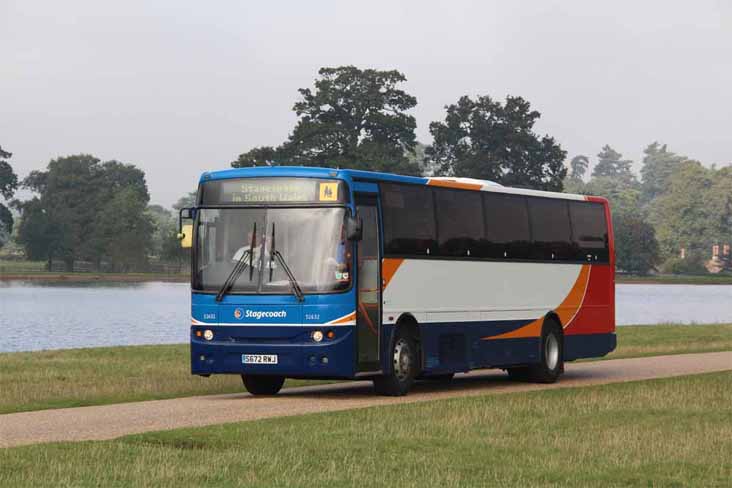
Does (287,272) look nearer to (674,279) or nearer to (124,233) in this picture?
(124,233)

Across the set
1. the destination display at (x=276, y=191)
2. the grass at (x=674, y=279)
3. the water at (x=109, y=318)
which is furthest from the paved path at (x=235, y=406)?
the grass at (x=674, y=279)

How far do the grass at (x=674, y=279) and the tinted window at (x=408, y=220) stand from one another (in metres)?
163

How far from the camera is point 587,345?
2989cm

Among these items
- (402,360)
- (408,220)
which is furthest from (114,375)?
(408,220)

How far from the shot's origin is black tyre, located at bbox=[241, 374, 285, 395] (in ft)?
78.9

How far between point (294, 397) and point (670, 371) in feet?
32.2

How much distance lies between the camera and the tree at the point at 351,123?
122625 millimetres

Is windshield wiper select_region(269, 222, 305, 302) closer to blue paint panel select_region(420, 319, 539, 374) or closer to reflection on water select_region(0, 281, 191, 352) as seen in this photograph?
blue paint panel select_region(420, 319, 539, 374)

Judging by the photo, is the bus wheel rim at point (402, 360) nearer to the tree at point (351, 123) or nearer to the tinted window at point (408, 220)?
the tinted window at point (408, 220)

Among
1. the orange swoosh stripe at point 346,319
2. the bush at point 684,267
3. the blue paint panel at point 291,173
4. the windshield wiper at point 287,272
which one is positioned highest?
the bush at point 684,267

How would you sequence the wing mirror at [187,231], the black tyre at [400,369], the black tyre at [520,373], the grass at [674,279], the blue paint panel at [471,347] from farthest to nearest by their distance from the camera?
1. the grass at [674,279]
2. the black tyre at [520,373]
3. the blue paint panel at [471,347]
4. the black tyre at [400,369]
5. the wing mirror at [187,231]

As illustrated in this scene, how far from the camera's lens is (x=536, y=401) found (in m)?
22.0

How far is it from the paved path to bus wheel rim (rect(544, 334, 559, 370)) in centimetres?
39

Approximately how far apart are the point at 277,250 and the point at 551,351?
7.96m
